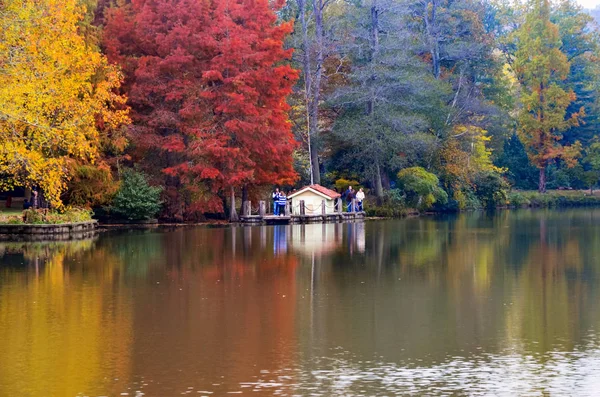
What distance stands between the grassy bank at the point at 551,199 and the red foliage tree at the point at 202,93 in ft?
90.1

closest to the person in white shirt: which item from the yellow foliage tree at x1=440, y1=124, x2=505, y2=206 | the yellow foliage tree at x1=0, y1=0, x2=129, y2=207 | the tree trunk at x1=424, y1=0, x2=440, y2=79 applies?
the yellow foliage tree at x1=440, y1=124, x2=505, y2=206

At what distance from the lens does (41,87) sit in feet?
102

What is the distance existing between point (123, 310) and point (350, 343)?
17.9 ft

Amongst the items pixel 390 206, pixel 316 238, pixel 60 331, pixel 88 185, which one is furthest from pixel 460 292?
pixel 390 206

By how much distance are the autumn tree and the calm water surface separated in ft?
143

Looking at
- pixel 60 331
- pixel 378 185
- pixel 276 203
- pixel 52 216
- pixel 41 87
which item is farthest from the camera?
pixel 378 185

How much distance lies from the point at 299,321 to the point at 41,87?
17278 millimetres

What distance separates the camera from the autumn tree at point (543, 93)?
2913 inches

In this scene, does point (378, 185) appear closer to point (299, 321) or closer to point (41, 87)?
point (41, 87)

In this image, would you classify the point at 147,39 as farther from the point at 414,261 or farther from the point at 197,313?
the point at 197,313

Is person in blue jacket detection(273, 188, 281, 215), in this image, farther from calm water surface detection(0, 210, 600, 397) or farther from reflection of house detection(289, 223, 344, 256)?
calm water surface detection(0, 210, 600, 397)

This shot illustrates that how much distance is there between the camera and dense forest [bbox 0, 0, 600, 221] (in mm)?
36031

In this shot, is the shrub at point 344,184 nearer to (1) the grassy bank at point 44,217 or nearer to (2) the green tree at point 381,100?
(2) the green tree at point 381,100

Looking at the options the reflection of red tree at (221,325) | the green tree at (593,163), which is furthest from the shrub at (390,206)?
the reflection of red tree at (221,325)
